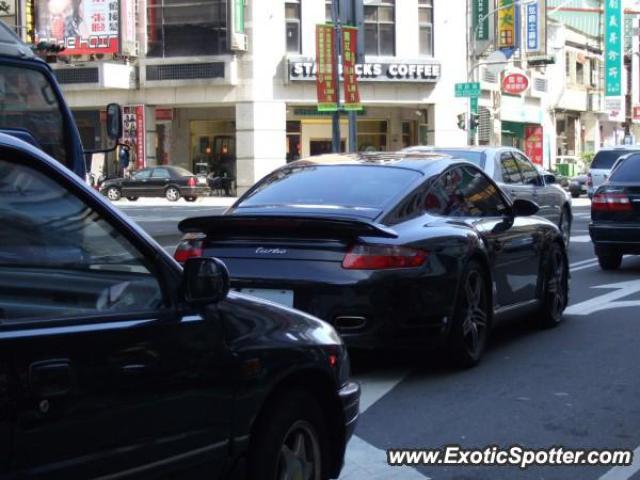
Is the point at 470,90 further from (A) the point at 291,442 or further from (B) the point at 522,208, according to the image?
(A) the point at 291,442

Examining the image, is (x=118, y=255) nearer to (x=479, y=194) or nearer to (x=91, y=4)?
(x=479, y=194)

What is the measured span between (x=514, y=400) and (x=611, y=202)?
7595 mm

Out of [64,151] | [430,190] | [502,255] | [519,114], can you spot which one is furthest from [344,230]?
[519,114]

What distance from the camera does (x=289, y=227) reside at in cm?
668

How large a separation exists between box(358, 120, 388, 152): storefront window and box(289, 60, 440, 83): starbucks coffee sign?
4.24 m

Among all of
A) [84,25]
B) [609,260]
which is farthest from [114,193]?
[609,260]

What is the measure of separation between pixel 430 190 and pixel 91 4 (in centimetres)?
3392

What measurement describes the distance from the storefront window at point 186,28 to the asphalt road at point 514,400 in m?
31.9

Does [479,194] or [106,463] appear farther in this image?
[479,194]

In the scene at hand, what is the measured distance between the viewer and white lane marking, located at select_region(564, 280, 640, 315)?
10.2 metres

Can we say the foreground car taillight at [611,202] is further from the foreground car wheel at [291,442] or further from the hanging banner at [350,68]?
the hanging banner at [350,68]

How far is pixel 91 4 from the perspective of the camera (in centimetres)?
3894

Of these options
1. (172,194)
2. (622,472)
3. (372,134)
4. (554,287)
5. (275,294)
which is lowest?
(622,472)

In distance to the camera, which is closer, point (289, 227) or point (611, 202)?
point (289, 227)
